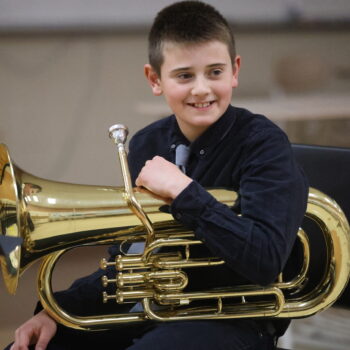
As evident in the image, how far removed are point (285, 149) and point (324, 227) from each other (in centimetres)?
16

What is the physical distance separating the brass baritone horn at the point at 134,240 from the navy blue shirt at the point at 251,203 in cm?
5

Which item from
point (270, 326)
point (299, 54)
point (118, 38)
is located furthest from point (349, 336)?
point (118, 38)

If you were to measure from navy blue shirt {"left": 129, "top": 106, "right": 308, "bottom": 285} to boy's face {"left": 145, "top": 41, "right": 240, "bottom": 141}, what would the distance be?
0.18 ft

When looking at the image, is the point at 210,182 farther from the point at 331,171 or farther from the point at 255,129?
the point at 331,171

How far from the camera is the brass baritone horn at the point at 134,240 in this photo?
1.09 metres

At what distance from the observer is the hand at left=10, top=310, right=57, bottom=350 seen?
3.77ft

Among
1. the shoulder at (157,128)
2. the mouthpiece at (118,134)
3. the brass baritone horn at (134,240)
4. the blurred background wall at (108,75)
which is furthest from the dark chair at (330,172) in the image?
the blurred background wall at (108,75)

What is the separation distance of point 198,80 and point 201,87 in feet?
0.05

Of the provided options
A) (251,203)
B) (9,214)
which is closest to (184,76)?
(251,203)

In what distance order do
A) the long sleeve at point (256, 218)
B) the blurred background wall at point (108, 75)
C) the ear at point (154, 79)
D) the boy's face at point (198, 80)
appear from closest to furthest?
the long sleeve at point (256, 218)
the boy's face at point (198, 80)
the ear at point (154, 79)
the blurred background wall at point (108, 75)

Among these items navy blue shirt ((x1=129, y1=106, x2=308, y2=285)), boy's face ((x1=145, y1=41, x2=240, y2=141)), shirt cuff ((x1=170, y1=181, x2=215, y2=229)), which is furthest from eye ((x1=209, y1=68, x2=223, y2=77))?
shirt cuff ((x1=170, y1=181, x2=215, y2=229))

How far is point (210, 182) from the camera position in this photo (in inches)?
47.3

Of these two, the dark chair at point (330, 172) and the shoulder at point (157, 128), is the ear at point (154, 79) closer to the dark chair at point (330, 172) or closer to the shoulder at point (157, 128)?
the shoulder at point (157, 128)

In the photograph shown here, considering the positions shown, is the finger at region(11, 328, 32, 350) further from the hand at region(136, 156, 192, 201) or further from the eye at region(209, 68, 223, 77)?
the eye at region(209, 68, 223, 77)
